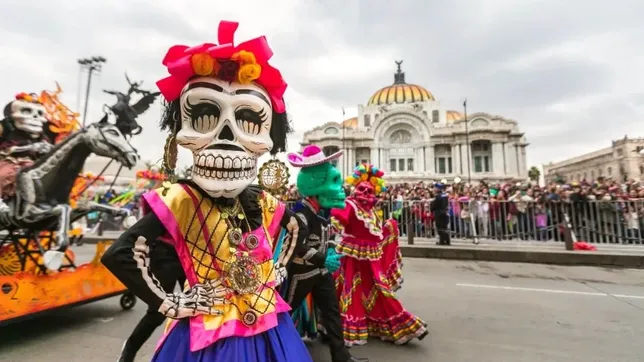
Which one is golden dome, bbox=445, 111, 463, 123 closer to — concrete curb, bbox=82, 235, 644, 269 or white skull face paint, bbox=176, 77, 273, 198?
concrete curb, bbox=82, 235, 644, 269

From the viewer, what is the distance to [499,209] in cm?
942

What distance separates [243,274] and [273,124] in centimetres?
86

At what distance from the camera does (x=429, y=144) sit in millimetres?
44750

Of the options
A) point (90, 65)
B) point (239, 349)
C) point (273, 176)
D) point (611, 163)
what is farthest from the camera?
point (611, 163)

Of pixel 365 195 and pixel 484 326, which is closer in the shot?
pixel 365 195

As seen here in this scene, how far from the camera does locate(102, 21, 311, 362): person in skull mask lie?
1.35 m

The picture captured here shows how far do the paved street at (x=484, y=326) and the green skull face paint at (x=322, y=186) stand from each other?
Answer: 136 centimetres

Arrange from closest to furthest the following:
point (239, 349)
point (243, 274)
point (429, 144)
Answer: point (239, 349), point (243, 274), point (429, 144)

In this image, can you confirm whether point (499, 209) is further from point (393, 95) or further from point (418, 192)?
point (393, 95)

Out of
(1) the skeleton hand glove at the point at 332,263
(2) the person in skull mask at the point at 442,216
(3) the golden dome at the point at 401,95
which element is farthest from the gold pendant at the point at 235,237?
(3) the golden dome at the point at 401,95

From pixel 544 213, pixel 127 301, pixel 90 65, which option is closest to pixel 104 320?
pixel 127 301

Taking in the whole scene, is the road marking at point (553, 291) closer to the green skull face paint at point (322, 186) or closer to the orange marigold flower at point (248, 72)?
the green skull face paint at point (322, 186)

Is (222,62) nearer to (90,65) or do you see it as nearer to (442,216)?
(442,216)

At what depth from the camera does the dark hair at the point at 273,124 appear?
1.76 meters
